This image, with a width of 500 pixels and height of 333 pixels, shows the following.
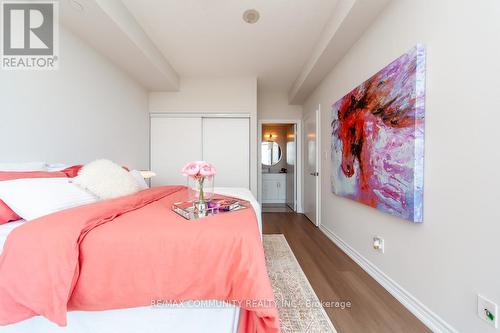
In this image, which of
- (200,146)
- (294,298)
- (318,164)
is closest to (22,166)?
(294,298)

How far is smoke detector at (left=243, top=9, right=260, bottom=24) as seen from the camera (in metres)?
2.17

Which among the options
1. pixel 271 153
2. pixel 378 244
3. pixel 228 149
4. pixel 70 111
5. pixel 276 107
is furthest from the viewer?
pixel 271 153

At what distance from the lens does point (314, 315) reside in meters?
1.44

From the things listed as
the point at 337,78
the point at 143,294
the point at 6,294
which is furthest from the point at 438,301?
the point at 337,78

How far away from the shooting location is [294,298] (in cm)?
161

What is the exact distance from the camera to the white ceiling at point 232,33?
2.10 m

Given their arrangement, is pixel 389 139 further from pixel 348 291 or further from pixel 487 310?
pixel 348 291

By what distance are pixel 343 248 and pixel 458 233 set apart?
1493mm

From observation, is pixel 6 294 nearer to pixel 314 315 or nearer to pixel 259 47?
pixel 314 315

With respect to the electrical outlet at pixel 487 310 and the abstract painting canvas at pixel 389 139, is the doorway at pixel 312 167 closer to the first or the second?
the abstract painting canvas at pixel 389 139

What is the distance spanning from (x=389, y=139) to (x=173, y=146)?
329 centimetres

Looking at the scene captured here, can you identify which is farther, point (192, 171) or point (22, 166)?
point (22, 166)

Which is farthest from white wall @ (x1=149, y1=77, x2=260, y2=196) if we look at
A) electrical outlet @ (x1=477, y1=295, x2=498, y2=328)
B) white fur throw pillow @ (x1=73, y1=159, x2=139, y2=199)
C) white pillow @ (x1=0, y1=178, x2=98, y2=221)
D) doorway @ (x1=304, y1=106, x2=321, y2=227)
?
electrical outlet @ (x1=477, y1=295, x2=498, y2=328)

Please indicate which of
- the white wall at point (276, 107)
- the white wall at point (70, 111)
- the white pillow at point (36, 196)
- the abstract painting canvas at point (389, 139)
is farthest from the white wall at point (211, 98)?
the white pillow at point (36, 196)
